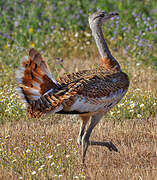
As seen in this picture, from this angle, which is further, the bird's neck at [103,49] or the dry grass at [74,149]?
the bird's neck at [103,49]

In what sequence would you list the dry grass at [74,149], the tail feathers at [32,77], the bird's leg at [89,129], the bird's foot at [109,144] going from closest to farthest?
1. the dry grass at [74,149]
2. the tail feathers at [32,77]
3. the bird's leg at [89,129]
4. the bird's foot at [109,144]

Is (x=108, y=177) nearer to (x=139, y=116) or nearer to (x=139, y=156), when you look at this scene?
(x=139, y=156)

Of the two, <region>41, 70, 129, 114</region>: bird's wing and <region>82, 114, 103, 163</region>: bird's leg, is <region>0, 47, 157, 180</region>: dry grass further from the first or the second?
<region>41, 70, 129, 114</region>: bird's wing

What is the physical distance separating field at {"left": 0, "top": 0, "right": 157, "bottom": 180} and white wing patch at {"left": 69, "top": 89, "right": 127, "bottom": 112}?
422mm

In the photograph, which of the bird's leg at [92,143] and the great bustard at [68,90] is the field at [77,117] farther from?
the great bustard at [68,90]

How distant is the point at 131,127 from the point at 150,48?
2834mm

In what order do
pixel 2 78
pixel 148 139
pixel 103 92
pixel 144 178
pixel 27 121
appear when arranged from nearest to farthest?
pixel 144 178
pixel 103 92
pixel 148 139
pixel 27 121
pixel 2 78

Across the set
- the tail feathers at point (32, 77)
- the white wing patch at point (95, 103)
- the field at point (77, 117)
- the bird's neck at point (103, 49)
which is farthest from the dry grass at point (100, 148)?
the bird's neck at point (103, 49)

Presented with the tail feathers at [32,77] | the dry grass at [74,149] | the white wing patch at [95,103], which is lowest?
the dry grass at [74,149]

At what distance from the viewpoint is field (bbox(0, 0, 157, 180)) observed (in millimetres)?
4301

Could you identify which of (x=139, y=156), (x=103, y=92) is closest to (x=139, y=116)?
(x=139, y=156)

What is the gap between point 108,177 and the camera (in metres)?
4.16

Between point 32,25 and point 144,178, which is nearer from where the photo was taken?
point 144,178

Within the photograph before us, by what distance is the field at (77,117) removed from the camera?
4.30 meters
